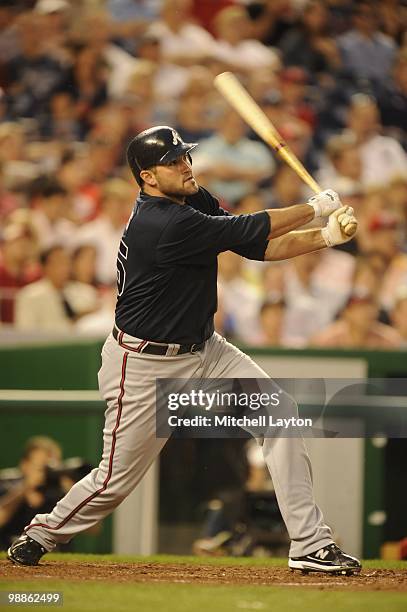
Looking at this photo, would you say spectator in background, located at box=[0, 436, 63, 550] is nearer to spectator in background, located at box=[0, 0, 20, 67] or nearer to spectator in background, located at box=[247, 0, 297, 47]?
spectator in background, located at box=[0, 0, 20, 67]

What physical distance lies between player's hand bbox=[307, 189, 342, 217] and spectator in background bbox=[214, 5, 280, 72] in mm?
5197

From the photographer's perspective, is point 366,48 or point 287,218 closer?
point 287,218

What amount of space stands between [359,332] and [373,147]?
2.27 metres

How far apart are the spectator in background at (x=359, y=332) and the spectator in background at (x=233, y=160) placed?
4.80 feet

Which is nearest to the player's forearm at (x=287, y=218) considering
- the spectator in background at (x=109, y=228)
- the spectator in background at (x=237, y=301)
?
the spectator in background at (x=237, y=301)

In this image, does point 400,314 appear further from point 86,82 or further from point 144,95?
point 86,82

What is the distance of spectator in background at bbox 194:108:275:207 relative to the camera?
825 centimetres

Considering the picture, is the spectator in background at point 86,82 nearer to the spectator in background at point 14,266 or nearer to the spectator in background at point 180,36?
the spectator in background at point 180,36

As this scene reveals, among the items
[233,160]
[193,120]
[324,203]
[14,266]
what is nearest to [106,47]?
[193,120]

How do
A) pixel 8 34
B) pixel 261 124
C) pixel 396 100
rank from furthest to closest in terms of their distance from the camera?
pixel 396 100 < pixel 8 34 < pixel 261 124

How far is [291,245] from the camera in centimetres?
403

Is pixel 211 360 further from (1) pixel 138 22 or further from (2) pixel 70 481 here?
(1) pixel 138 22

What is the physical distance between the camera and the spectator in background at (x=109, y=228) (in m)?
7.55

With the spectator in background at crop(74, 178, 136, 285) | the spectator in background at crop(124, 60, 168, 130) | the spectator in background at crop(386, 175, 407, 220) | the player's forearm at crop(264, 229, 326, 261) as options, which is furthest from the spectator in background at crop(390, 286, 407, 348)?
the player's forearm at crop(264, 229, 326, 261)
